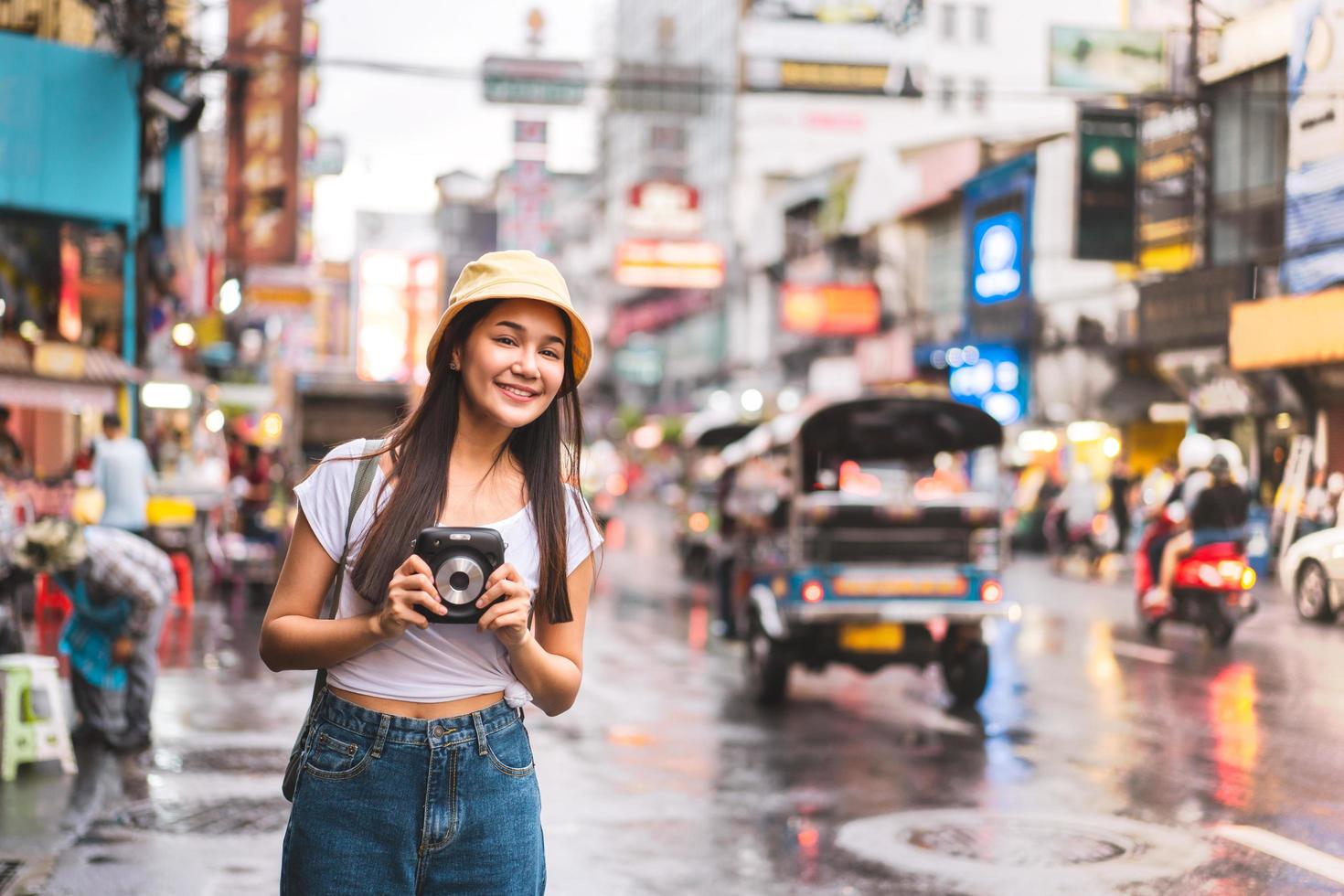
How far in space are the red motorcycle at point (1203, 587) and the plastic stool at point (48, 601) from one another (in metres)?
10.3

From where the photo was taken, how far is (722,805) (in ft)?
27.6

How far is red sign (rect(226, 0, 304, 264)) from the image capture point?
23.3 meters

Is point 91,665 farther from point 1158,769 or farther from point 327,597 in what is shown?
point 327,597

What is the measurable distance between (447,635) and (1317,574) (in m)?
6.34

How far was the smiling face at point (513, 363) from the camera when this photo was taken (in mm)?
3324

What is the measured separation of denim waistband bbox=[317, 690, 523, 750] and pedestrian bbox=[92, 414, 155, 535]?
12.1m

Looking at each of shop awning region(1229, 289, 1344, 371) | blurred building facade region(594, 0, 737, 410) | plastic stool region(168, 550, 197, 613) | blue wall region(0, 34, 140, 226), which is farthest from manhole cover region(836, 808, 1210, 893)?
blurred building facade region(594, 0, 737, 410)

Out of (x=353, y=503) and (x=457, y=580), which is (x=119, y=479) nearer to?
(x=353, y=503)

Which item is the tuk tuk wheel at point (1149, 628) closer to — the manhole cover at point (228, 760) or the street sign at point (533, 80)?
the street sign at point (533, 80)

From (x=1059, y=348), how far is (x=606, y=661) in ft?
78.0

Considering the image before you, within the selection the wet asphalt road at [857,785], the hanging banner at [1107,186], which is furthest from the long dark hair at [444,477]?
the hanging banner at [1107,186]

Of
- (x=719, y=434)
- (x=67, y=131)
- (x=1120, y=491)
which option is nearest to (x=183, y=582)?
(x=67, y=131)

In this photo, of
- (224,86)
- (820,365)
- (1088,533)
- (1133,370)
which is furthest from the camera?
(820,365)

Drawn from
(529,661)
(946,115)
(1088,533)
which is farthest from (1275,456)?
(946,115)
